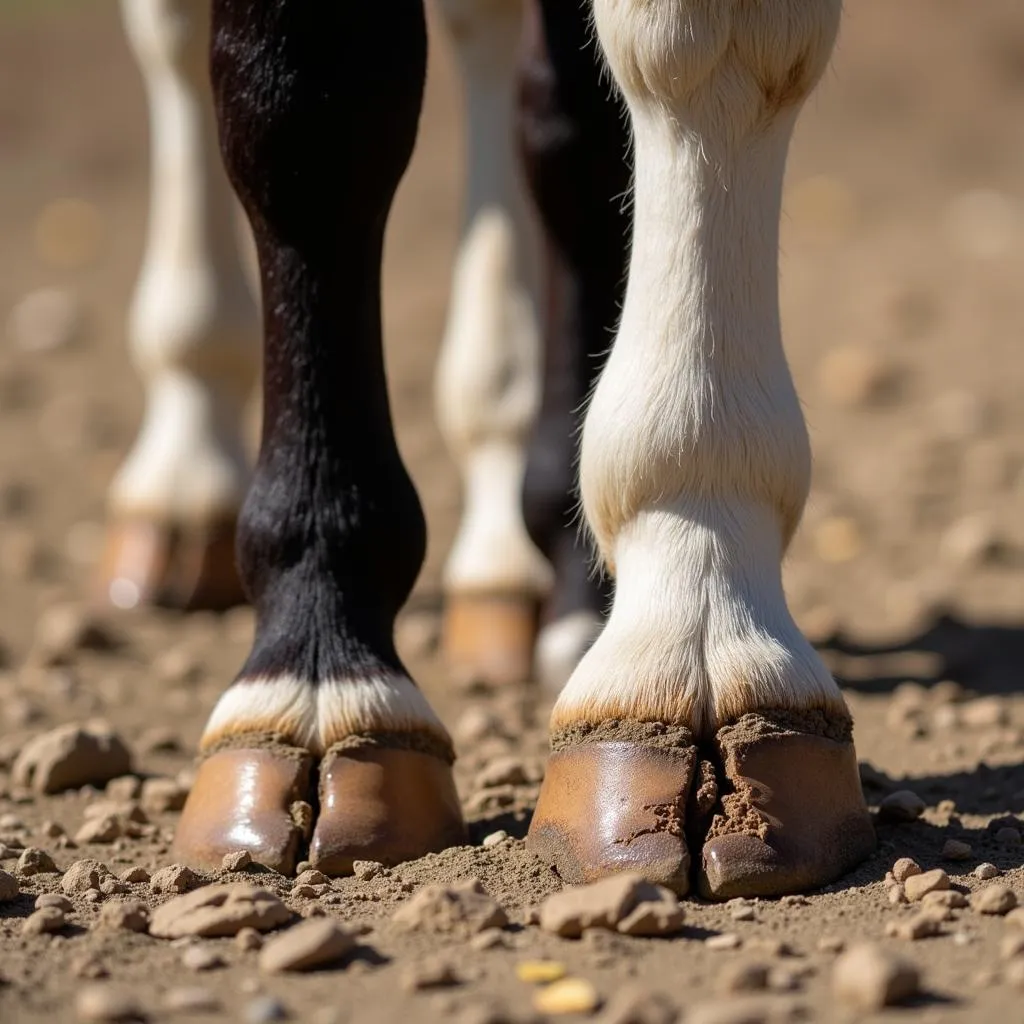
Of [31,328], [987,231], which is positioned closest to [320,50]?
A: [31,328]

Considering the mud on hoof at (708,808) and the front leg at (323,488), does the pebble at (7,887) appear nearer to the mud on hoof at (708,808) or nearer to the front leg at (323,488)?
the front leg at (323,488)

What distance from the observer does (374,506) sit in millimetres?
2000

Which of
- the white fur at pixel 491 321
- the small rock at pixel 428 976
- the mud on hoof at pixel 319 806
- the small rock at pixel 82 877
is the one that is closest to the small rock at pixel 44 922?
the small rock at pixel 82 877

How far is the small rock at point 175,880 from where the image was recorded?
1764 millimetres

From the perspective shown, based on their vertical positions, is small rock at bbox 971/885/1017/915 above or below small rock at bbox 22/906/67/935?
below

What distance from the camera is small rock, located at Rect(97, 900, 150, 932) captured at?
1614mm

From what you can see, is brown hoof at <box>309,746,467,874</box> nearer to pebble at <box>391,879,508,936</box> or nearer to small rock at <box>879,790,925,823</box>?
pebble at <box>391,879,508,936</box>

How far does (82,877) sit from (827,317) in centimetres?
420

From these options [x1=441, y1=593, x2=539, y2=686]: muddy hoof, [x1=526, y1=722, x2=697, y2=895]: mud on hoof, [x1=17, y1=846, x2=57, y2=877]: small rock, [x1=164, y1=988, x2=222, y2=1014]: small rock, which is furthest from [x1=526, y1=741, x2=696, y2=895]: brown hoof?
[x1=441, y1=593, x2=539, y2=686]: muddy hoof

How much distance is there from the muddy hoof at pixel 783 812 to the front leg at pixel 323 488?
0.35 m

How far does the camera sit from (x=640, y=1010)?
1342mm

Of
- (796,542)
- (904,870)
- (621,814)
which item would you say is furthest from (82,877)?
(796,542)

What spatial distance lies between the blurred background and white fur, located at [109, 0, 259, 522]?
27 cm

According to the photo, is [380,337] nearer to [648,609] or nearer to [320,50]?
[320,50]
